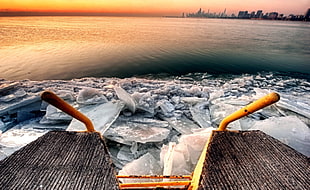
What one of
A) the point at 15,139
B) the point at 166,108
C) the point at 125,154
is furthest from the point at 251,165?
the point at 15,139

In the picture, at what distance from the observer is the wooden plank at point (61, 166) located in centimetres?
97

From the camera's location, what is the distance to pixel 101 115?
8.20 ft

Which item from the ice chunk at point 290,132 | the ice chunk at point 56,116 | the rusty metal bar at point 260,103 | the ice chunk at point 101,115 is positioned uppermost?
the rusty metal bar at point 260,103

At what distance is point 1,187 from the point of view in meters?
0.93

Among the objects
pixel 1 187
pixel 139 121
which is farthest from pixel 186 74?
pixel 1 187

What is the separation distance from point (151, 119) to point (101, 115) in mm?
706

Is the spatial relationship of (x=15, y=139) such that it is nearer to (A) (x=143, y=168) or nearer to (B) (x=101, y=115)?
(B) (x=101, y=115)

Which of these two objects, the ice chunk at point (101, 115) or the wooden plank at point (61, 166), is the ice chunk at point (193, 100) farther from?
the wooden plank at point (61, 166)

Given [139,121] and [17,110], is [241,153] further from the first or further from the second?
[17,110]

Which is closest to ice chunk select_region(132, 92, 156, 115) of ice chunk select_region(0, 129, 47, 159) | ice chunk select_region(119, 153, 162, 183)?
ice chunk select_region(119, 153, 162, 183)

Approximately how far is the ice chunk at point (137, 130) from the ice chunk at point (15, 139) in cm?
87

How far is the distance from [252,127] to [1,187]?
96.9 inches

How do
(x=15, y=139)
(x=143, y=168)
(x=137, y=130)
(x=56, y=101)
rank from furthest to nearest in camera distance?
(x=137, y=130) → (x=15, y=139) → (x=143, y=168) → (x=56, y=101)

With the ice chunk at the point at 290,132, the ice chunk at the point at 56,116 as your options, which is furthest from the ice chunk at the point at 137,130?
the ice chunk at the point at 290,132
